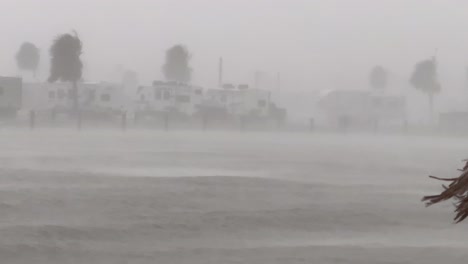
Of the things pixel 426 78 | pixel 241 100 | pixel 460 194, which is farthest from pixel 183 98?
pixel 460 194

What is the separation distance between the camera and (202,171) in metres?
18.6

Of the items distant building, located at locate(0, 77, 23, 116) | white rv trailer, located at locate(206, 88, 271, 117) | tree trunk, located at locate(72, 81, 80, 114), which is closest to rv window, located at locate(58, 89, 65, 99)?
tree trunk, located at locate(72, 81, 80, 114)

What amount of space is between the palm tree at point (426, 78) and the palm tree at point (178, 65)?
22.8 meters

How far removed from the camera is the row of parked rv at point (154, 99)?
60469mm

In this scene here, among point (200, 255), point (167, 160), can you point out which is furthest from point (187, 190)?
point (167, 160)

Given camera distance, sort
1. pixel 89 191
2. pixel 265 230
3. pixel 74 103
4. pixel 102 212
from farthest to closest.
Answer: pixel 74 103 → pixel 89 191 → pixel 102 212 → pixel 265 230

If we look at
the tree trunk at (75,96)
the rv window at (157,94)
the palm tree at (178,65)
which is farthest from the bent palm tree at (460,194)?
the palm tree at (178,65)

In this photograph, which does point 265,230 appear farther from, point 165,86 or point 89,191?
point 165,86

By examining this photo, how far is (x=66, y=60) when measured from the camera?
64.9 metres

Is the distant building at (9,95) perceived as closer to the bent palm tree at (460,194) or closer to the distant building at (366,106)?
the distant building at (366,106)

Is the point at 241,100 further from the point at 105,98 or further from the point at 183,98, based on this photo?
the point at 105,98

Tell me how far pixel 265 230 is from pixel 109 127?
44911 millimetres

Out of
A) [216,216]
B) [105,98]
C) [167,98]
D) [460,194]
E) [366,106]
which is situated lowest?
[366,106]

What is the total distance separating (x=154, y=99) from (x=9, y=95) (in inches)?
442
